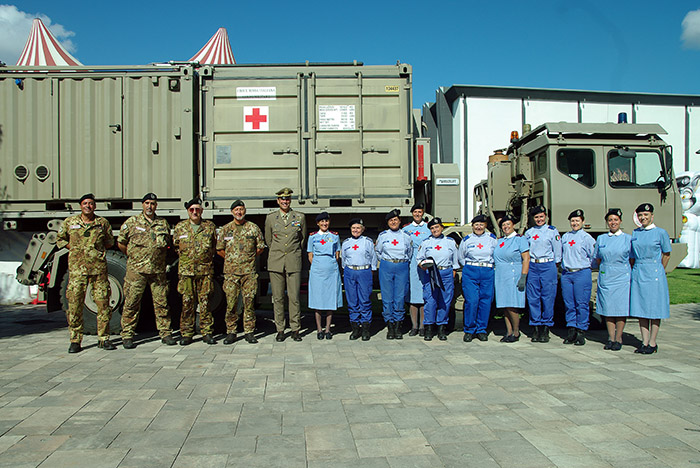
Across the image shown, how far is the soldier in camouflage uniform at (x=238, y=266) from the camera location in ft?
20.5

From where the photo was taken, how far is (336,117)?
267 inches

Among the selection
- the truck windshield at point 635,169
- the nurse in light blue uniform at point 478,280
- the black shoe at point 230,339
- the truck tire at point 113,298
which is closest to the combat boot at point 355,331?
the nurse in light blue uniform at point 478,280

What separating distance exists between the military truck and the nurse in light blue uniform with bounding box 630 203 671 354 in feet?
9.36

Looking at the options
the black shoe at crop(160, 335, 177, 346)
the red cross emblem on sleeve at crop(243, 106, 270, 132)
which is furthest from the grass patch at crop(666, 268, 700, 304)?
the black shoe at crop(160, 335, 177, 346)

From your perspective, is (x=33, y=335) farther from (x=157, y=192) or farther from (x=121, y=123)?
(x=121, y=123)

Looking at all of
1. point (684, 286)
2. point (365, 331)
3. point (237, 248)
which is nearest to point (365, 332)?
point (365, 331)

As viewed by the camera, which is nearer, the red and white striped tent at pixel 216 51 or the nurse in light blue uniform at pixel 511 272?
the nurse in light blue uniform at pixel 511 272

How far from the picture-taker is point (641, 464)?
277 centimetres

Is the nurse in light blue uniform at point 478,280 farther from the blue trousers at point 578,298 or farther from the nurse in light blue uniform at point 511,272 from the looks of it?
the blue trousers at point 578,298

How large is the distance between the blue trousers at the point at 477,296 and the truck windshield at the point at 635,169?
250 cm

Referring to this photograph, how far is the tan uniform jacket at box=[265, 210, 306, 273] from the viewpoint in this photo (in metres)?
6.39

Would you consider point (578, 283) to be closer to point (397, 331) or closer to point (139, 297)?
point (397, 331)

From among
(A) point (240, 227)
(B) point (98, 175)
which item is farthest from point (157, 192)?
(A) point (240, 227)

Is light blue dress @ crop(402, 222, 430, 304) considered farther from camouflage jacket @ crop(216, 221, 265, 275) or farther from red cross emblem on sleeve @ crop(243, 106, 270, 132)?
red cross emblem on sleeve @ crop(243, 106, 270, 132)
